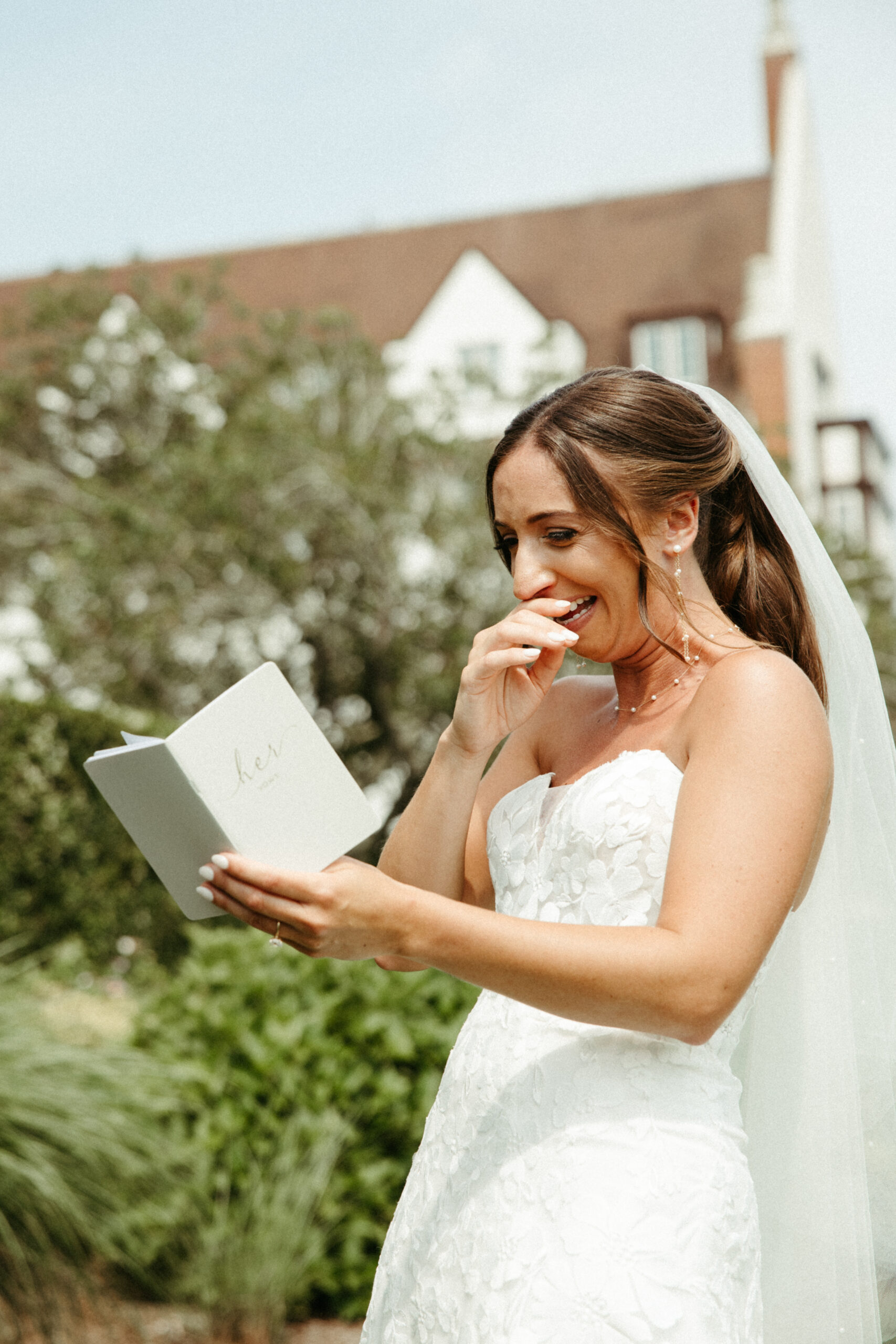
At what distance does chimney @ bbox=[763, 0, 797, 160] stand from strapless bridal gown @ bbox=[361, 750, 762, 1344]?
2385cm

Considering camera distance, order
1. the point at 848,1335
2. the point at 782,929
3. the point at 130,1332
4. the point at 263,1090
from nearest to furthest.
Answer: the point at 848,1335 < the point at 782,929 < the point at 130,1332 < the point at 263,1090

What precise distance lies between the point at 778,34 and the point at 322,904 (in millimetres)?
25879

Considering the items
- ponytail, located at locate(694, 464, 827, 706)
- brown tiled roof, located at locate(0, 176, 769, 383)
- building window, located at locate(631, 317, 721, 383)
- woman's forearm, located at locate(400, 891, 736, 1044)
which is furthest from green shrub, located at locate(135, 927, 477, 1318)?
building window, located at locate(631, 317, 721, 383)

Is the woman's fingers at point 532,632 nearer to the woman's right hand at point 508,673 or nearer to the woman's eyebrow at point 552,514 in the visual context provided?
the woman's right hand at point 508,673

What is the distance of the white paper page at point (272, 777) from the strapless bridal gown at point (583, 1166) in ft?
1.42

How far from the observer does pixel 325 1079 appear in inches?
193

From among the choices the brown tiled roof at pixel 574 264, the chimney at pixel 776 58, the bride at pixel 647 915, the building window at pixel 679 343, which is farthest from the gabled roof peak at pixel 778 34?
the bride at pixel 647 915

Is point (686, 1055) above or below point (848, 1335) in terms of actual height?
above

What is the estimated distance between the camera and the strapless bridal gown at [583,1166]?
1.95 meters

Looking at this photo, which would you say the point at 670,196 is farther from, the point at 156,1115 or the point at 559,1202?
the point at 559,1202

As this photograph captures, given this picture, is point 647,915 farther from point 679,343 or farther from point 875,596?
point 679,343

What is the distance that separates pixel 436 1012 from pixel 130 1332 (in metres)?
1.54

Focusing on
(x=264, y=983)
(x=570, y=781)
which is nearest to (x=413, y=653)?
(x=264, y=983)

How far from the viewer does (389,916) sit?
1824mm
